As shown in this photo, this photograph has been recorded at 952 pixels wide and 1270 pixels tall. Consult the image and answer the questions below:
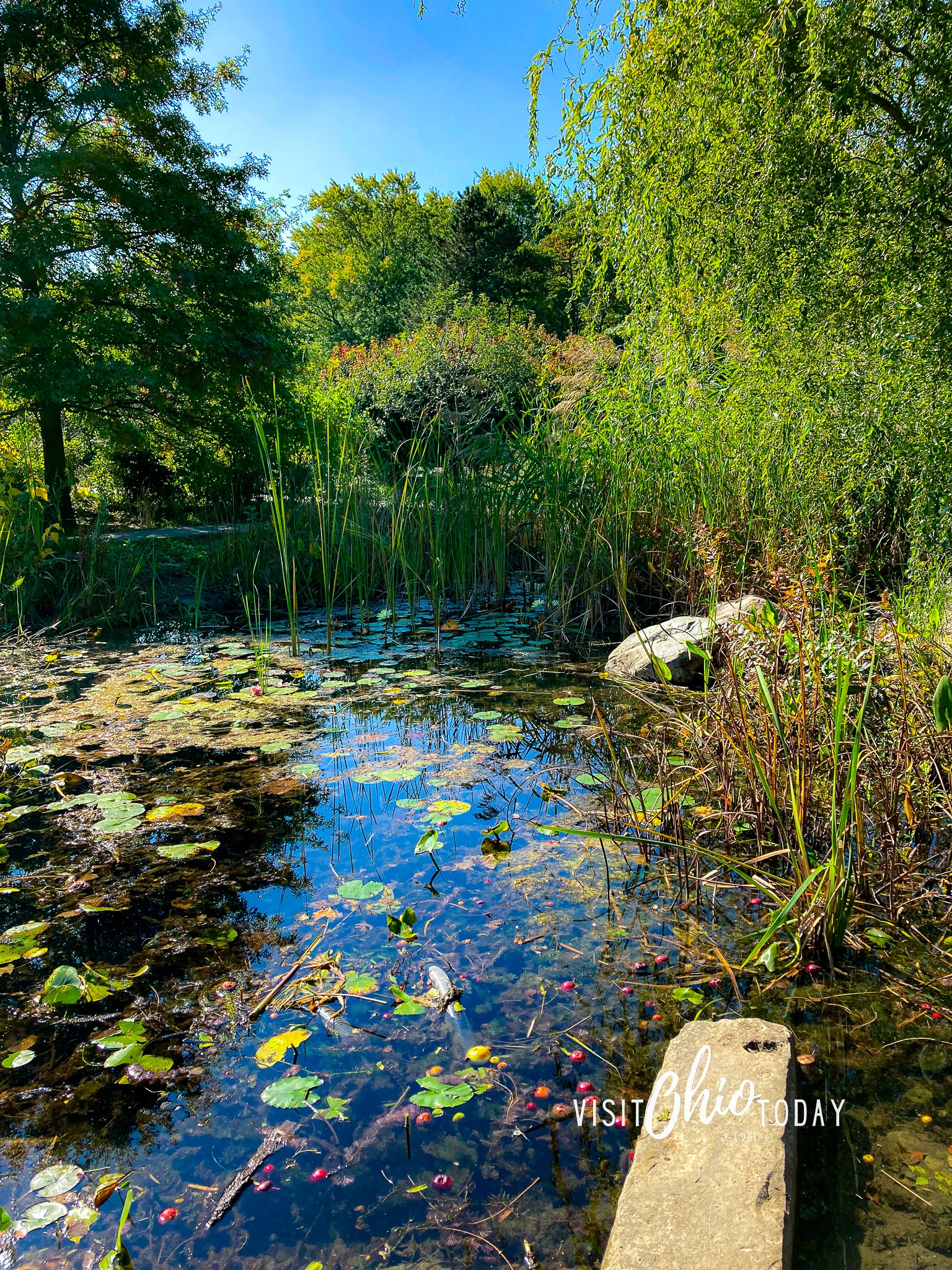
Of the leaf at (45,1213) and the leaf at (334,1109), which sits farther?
the leaf at (334,1109)

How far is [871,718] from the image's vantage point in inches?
86.7

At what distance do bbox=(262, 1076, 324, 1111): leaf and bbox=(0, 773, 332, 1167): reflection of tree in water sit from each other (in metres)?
0.10

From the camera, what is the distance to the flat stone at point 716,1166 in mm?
967

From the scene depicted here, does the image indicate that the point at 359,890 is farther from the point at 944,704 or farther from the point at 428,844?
the point at 944,704

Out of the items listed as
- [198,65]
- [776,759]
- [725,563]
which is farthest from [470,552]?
[198,65]

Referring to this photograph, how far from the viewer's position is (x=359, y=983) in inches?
64.9

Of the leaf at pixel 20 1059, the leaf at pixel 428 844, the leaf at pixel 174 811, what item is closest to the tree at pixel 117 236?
the leaf at pixel 174 811

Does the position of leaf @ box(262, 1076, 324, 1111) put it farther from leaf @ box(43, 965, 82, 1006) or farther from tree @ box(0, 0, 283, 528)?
tree @ box(0, 0, 283, 528)

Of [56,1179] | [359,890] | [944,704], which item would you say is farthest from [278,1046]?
[944,704]

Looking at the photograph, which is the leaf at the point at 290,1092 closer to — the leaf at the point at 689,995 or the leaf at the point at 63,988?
the leaf at the point at 63,988

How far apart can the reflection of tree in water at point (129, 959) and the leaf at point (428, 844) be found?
1.07ft

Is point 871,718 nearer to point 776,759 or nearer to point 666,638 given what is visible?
point 776,759

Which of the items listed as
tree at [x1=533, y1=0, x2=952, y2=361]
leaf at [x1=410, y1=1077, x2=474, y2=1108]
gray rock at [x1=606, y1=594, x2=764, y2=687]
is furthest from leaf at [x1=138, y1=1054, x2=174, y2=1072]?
tree at [x1=533, y1=0, x2=952, y2=361]

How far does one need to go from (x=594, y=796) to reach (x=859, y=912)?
89 centimetres
